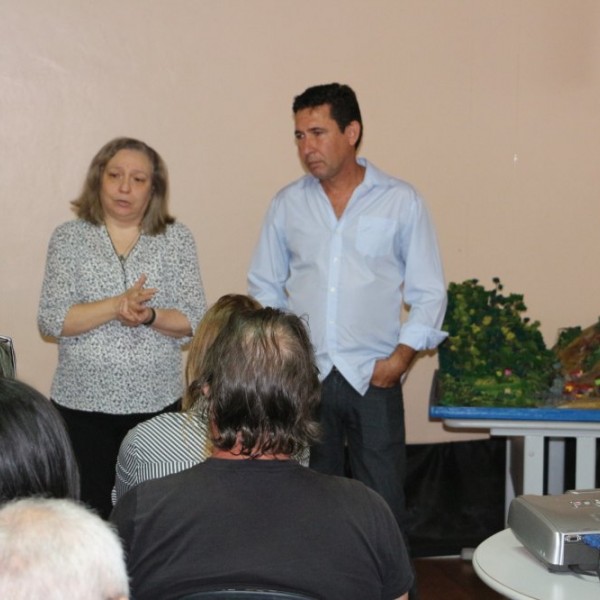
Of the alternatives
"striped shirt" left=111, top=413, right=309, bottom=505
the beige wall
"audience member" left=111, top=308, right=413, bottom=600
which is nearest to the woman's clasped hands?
"striped shirt" left=111, top=413, right=309, bottom=505

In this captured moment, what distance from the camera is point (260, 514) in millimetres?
1638

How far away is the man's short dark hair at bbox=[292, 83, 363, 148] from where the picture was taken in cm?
348

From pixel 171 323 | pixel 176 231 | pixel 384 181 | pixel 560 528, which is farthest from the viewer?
pixel 384 181

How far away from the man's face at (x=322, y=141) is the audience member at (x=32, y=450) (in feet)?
6.89

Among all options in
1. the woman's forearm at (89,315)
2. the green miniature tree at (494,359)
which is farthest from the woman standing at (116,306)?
the green miniature tree at (494,359)

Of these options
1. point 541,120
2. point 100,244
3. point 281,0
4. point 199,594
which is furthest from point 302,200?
point 199,594

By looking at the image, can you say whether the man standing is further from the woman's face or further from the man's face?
the woman's face

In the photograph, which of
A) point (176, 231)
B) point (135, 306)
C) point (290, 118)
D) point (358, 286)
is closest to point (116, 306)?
point (135, 306)

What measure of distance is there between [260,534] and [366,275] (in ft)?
6.43

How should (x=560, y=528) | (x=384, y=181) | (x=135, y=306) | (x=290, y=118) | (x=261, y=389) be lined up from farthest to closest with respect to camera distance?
(x=290, y=118) → (x=384, y=181) → (x=135, y=306) → (x=560, y=528) → (x=261, y=389)

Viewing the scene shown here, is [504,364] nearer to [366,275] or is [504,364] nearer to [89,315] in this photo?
[366,275]

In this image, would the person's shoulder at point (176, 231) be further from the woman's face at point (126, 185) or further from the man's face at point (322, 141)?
the man's face at point (322, 141)

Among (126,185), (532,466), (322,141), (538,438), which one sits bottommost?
(532,466)

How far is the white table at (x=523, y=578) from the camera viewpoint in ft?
6.28
